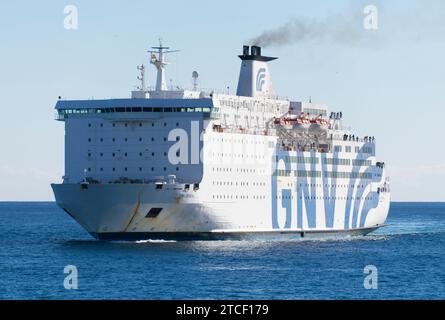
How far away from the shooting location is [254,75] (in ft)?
245

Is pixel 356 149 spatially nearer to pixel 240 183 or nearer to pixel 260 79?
pixel 260 79

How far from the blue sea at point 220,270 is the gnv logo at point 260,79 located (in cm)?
1121

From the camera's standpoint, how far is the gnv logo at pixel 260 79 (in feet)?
245

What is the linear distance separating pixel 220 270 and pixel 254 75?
26766mm

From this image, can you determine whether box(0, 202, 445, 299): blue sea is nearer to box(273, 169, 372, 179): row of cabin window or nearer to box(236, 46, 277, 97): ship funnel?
box(273, 169, 372, 179): row of cabin window

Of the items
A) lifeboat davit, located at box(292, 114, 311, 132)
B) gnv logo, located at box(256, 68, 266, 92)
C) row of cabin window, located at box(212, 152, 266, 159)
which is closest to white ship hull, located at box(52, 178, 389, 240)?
row of cabin window, located at box(212, 152, 266, 159)

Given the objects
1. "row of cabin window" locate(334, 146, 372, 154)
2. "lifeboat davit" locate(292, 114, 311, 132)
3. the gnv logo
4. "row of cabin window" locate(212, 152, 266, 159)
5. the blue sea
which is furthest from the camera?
"row of cabin window" locate(334, 146, 372, 154)

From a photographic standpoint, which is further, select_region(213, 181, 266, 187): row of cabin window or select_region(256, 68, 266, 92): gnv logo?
select_region(256, 68, 266, 92): gnv logo

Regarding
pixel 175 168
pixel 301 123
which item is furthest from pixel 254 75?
pixel 175 168

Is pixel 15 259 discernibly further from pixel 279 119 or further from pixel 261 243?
pixel 279 119

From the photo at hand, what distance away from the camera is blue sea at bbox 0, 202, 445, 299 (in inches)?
1709

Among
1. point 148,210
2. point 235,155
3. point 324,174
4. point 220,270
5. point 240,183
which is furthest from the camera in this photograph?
point 324,174

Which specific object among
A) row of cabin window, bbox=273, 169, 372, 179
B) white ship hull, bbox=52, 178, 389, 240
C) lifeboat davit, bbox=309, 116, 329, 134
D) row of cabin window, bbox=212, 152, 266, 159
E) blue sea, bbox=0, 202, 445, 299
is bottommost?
blue sea, bbox=0, 202, 445, 299
